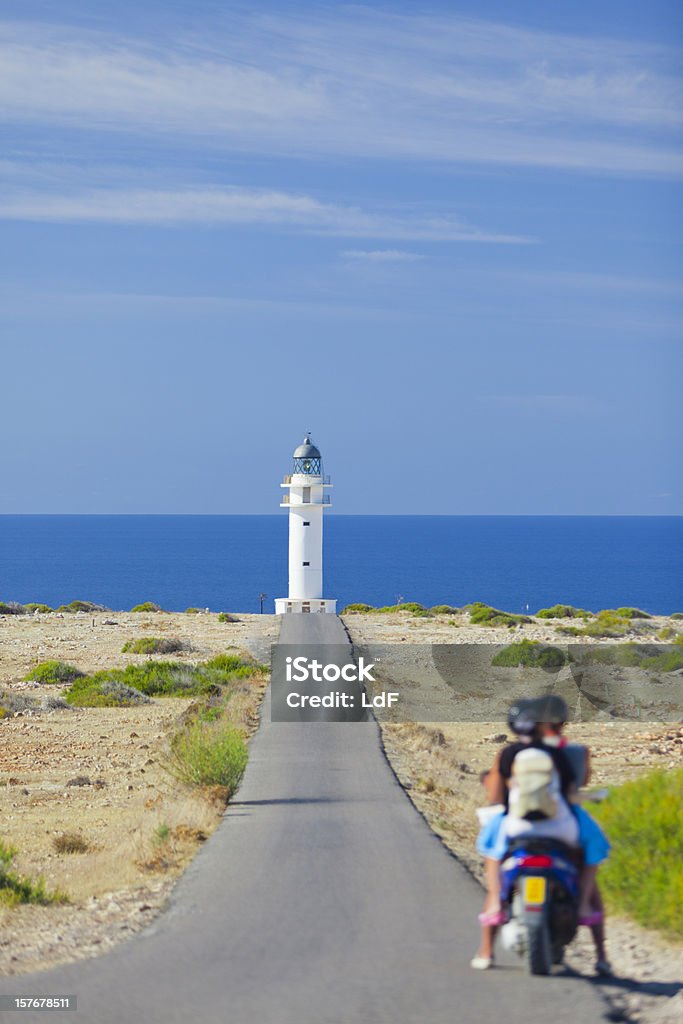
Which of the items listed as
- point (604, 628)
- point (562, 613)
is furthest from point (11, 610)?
point (604, 628)

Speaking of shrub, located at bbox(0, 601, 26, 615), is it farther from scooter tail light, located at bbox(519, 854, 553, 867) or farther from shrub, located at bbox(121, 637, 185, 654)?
scooter tail light, located at bbox(519, 854, 553, 867)

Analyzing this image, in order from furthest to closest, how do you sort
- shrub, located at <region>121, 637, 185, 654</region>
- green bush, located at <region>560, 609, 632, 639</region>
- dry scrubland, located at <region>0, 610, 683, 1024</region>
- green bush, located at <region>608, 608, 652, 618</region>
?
green bush, located at <region>608, 608, 652, 618</region> < green bush, located at <region>560, 609, 632, 639</region> < shrub, located at <region>121, 637, 185, 654</region> < dry scrubland, located at <region>0, 610, 683, 1024</region>

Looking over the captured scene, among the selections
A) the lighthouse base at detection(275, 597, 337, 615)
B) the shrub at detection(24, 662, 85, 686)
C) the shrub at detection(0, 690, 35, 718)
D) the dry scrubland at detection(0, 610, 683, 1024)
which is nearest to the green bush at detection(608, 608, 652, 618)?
the lighthouse base at detection(275, 597, 337, 615)

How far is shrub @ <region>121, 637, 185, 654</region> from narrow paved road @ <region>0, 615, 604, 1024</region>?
29932 millimetres

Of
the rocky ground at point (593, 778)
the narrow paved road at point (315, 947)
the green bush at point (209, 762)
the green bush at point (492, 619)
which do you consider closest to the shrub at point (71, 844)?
the green bush at point (209, 762)

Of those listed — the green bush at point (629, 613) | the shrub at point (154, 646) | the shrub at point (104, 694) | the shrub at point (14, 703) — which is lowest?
the shrub at point (14, 703)

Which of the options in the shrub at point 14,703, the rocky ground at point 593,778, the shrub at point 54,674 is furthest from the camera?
the shrub at point 54,674

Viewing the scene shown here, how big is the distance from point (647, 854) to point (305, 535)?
52093mm

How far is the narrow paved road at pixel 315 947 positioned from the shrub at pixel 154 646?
2993 cm

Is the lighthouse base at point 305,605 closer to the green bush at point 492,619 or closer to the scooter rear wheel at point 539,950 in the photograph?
the green bush at point 492,619

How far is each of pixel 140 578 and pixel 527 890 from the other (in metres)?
165

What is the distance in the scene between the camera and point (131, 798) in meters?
18.5

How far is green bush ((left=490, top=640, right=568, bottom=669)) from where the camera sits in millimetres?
36938

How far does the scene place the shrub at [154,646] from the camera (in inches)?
1660
